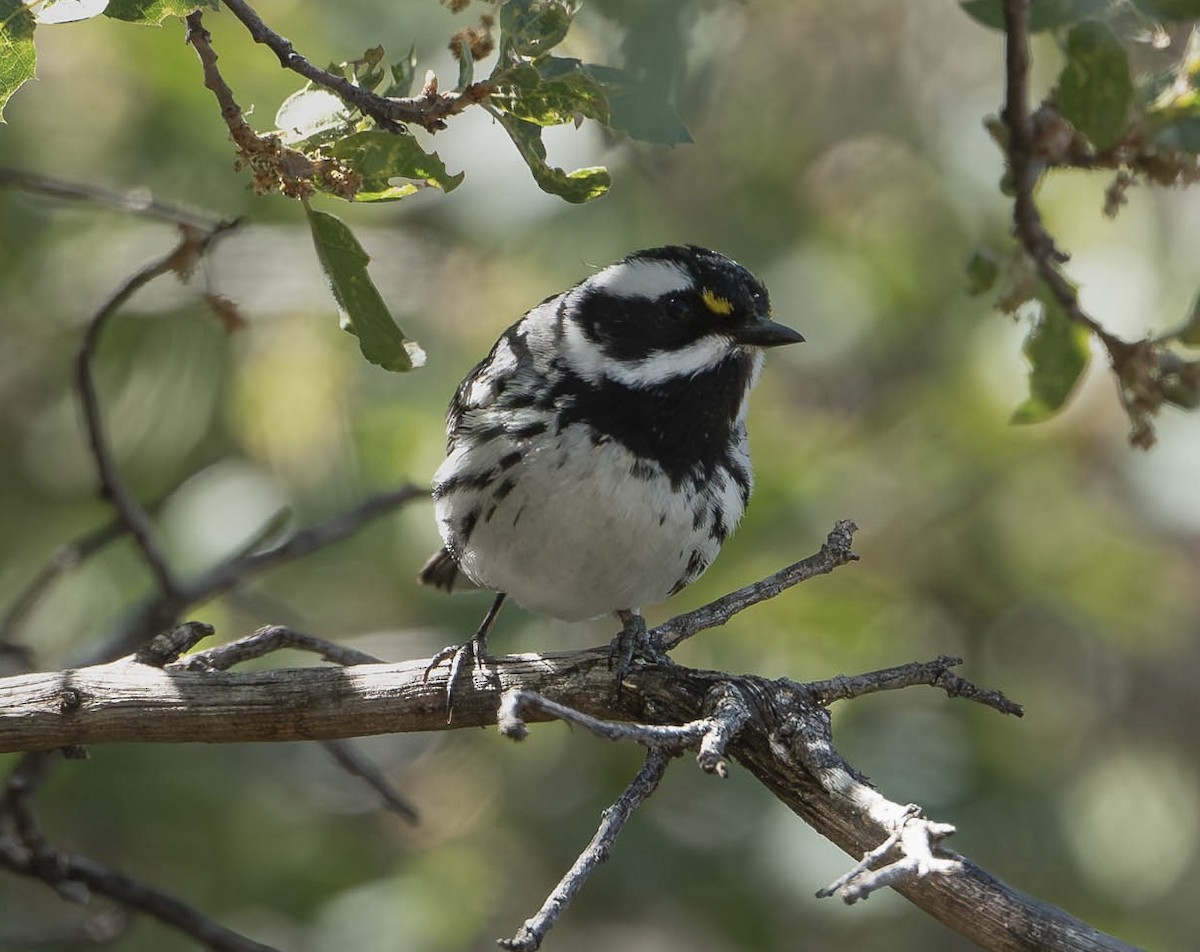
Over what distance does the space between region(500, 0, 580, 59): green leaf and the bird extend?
3.84 ft

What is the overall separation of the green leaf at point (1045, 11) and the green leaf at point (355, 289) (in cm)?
84

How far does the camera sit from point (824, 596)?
387 centimetres

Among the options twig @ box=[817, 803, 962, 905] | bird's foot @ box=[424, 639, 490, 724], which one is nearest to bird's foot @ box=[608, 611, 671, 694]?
bird's foot @ box=[424, 639, 490, 724]

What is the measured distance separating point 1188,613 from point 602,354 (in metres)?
1.99

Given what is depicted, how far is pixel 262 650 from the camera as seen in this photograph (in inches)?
99.6

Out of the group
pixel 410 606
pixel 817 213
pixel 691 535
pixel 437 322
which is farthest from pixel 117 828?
pixel 817 213

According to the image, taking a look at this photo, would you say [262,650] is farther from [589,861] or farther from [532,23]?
[532,23]

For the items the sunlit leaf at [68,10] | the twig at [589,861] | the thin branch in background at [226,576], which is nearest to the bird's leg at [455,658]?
the thin branch in background at [226,576]

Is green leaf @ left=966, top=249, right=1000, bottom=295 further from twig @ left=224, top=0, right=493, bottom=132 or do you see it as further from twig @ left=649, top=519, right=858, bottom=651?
twig @ left=224, top=0, right=493, bottom=132

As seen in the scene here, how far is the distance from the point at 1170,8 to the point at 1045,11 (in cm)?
14

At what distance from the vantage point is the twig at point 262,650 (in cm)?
245

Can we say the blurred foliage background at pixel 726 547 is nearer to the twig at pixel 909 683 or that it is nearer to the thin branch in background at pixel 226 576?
the thin branch in background at pixel 226 576

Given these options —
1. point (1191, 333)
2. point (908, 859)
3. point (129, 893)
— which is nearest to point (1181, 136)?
point (1191, 333)

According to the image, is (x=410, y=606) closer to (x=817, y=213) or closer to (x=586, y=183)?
(x=817, y=213)
